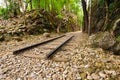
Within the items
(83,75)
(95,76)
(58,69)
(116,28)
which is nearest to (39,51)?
(58,69)

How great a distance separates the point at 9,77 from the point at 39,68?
755 millimetres

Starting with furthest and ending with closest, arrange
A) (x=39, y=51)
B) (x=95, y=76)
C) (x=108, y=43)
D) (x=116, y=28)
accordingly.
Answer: (x=116, y=28), (x=39, y=51), (x=108, y=43), (x=95, y=76)

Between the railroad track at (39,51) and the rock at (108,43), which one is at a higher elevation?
the rock at (108,43)

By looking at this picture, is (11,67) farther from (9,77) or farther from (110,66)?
(110,66)

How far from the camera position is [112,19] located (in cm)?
686

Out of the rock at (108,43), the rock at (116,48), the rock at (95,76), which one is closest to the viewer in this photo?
the rock at (95,76)

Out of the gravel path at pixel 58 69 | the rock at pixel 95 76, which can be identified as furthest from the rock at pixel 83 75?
the rock at pixel 95 76

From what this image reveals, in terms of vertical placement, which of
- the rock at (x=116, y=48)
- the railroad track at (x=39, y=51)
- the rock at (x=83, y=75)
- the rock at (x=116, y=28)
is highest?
the rock at (x=116, y=28)

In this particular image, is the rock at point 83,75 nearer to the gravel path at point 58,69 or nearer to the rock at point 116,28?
the gravel path at point 58,69

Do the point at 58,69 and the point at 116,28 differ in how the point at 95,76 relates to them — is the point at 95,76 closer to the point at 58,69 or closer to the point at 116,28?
the point at 58,69

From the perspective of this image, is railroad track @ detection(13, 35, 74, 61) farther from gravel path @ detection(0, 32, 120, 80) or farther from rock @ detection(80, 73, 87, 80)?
rock @ detection(80, 73, 87, 80)

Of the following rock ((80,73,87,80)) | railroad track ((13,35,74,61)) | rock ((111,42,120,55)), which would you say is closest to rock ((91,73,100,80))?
rock ((80,73,87,80))

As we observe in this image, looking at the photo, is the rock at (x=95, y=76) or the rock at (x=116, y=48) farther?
the rock at (x=116, y=48)

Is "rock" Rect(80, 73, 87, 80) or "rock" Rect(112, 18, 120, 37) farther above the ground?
"rock" Rect(112, 18, 120, 37)
